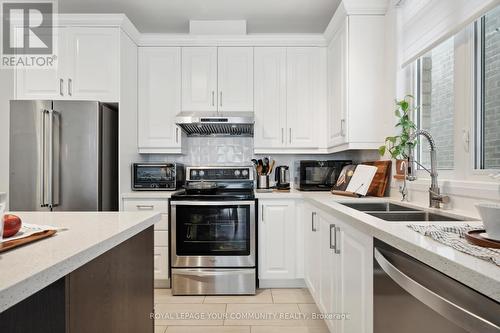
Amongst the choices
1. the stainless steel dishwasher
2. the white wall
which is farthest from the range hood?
the stainless steel dishwasher

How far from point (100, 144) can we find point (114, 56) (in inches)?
31.4

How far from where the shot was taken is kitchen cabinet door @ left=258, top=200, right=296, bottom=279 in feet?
8.89

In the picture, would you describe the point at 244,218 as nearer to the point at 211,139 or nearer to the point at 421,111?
the point at 211,139

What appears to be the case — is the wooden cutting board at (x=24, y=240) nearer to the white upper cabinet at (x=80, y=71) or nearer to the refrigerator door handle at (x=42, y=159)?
the refrigerator door handle at (x=42, y=159)

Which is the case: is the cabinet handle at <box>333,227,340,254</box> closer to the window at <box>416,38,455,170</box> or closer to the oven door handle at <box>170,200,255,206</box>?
the window at <box>416,38,455,170</box>

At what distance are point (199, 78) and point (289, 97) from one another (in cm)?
91

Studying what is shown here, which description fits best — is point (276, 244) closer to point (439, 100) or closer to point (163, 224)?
point (163, 224)

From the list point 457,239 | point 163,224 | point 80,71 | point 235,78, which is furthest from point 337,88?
point 80,71

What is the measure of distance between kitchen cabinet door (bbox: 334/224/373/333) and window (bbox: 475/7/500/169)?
77 cm

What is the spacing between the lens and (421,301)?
2.59 feet

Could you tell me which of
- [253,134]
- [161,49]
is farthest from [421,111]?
[161,49]

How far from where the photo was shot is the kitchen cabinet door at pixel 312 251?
2180 millimetres

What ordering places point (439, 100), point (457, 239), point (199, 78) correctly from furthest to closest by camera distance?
point (199, 78) → point (439, 100) → point (457, 239)

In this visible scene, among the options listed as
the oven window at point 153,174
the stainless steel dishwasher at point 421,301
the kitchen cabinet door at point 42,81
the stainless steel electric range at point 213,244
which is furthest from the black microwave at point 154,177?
the stainless steel dishwasher at point 421,301
